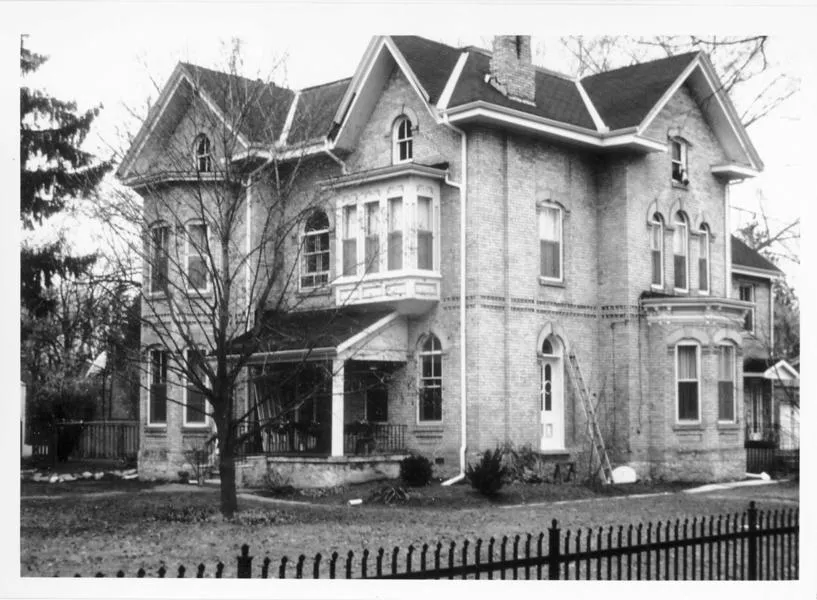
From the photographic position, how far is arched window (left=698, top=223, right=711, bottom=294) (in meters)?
29.3

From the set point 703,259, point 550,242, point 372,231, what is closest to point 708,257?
point 703,259

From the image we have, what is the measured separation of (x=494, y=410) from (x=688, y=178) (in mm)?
7561

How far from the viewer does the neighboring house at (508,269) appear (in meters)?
25.5

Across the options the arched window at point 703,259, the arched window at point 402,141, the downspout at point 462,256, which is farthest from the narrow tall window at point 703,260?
the arched window at point 402,141

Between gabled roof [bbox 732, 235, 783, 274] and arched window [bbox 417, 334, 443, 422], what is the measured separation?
29.9 feet

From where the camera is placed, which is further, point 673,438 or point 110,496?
point 673,438

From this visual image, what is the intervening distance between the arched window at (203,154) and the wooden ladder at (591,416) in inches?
374

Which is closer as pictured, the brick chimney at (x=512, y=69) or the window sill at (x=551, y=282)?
the brick chimney at (x=512, y=69)

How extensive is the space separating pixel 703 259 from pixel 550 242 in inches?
179

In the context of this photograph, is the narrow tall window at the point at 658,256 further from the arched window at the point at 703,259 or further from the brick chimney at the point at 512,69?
the brick chimney at the point at 512,69

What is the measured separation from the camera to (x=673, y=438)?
2750 cm
